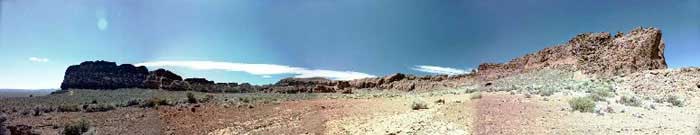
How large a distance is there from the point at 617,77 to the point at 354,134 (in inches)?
867

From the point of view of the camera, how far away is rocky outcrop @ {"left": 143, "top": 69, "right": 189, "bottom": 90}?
55688 millimetres

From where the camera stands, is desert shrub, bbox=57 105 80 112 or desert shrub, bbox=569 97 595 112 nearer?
desert shrub, bbox=569 97 595 112

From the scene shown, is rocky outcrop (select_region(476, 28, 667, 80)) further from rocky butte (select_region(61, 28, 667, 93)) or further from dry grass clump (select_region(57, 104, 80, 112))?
dry grass clump (select_region(57, 104, 80, 112))

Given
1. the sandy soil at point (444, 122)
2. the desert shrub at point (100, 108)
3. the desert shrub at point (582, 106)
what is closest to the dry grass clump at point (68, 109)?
the desert shrub at point (100, 108)

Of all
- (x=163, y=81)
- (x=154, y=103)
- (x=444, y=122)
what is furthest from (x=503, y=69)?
(x=444, y=122)

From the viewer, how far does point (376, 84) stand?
68.6 m

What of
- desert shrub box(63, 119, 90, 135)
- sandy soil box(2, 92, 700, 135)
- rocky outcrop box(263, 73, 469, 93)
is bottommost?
desert shrub box(63, 119, 90, 135)

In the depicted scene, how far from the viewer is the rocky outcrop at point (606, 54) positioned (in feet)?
108

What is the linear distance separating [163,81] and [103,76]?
5686 mm

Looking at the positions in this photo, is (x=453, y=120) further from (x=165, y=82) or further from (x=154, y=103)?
(x=165, y=82)

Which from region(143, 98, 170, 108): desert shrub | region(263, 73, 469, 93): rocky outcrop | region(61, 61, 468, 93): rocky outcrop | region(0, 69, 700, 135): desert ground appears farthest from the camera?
region(61, 61, 468, 93): rocky outcrop

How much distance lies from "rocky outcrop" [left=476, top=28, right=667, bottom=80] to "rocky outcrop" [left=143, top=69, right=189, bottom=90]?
95.5ft

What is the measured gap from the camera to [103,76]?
59.0m

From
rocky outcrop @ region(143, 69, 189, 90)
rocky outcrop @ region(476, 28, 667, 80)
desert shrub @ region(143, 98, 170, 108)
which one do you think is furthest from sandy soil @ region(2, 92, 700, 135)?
rocky outcrop @ region(143, 69, 189, 90)
